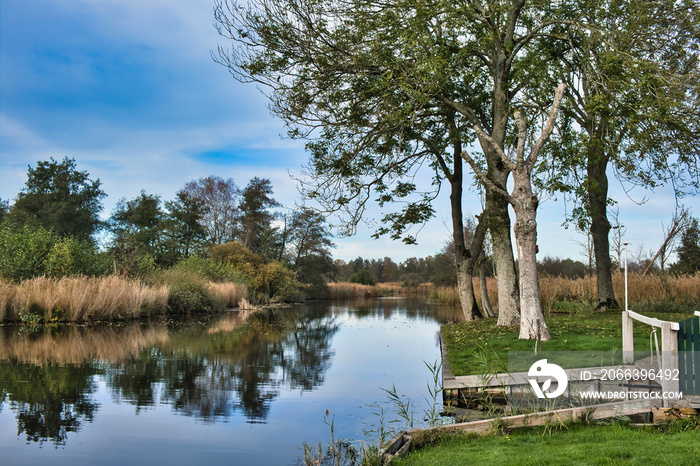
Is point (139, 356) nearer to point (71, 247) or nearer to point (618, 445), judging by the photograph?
point (618, 445)

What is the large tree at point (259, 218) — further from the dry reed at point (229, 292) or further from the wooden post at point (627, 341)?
the wooden post at point (627, 341)

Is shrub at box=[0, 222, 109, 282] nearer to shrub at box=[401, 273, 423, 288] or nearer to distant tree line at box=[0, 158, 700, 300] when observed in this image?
distant tree line at box=[0, 158, 700, 300]

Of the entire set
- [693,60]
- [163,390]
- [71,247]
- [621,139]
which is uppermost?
[693,60]

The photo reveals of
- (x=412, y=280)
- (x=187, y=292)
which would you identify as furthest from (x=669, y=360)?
(x=412, y=280)

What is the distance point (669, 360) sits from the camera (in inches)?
214

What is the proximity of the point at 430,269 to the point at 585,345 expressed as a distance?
66.8 metres

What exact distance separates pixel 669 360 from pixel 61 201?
1998 inches

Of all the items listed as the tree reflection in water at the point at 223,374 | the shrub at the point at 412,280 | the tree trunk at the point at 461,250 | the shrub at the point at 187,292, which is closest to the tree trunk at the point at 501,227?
the tree trunk at the point at 461,250

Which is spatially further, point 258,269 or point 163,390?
point 258,269

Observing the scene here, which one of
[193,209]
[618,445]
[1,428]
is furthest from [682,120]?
[193,209]

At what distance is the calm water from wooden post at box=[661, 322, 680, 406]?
3.10 m

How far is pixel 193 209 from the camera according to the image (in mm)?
46125

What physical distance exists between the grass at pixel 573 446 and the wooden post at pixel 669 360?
35cm

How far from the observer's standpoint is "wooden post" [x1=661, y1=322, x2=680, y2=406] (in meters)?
5.39
